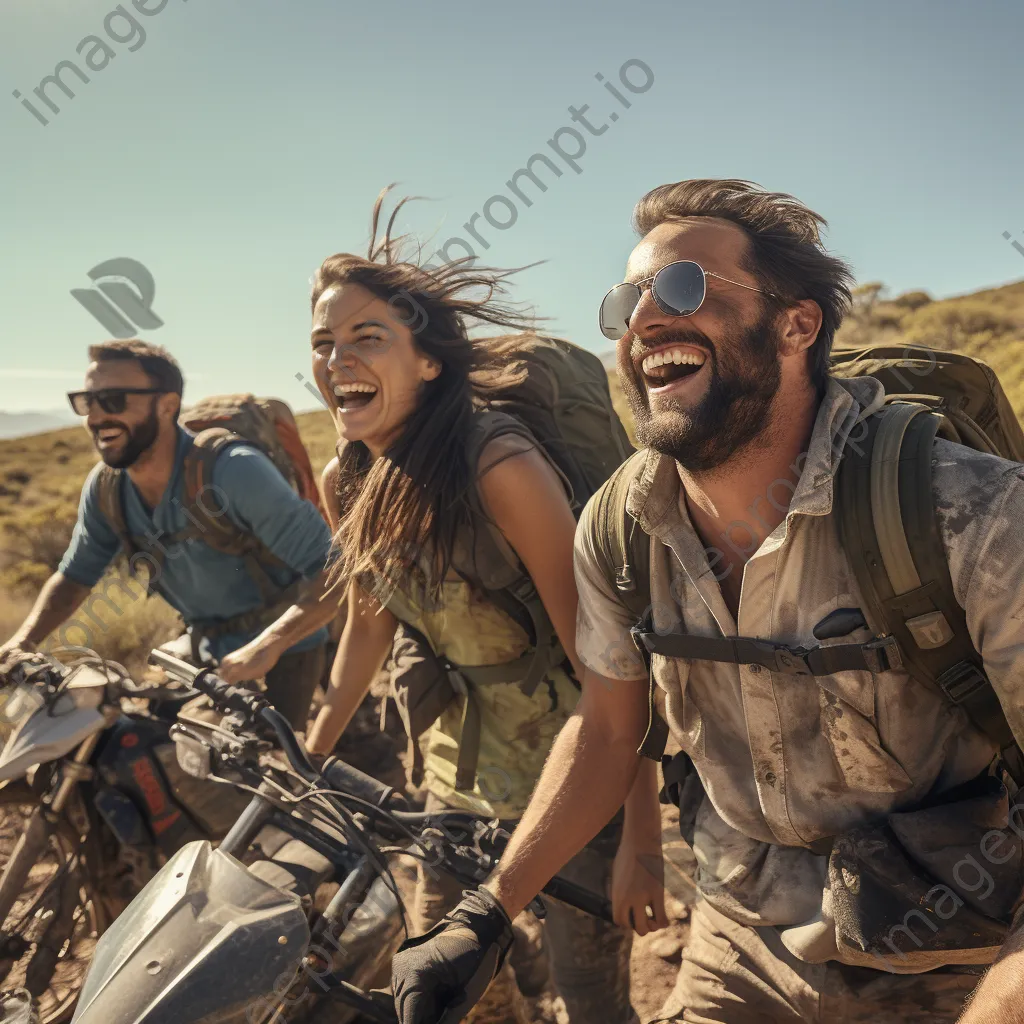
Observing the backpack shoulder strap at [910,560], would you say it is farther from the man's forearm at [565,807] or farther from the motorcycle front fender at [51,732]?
the motorcycle front fender at [51,732]

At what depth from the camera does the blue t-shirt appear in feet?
13.2

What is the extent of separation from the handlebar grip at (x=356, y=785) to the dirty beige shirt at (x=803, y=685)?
2.26 feet

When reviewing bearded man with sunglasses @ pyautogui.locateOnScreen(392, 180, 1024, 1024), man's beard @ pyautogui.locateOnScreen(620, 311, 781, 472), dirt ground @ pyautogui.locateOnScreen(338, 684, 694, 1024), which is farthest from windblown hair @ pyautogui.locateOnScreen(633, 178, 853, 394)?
dirt ground @ pyautogui.locateOnScreen(338, 684, 694, 1024)

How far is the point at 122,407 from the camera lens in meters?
4.33

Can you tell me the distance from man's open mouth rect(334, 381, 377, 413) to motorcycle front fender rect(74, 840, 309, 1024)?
1.49 metres

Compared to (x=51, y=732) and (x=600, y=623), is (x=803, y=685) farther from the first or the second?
(x=51, y=732)

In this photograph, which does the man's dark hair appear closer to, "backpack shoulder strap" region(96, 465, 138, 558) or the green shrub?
"backpack shoulder strap" region(96, 465, 138, 558)

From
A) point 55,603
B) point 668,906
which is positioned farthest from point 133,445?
point 668,906

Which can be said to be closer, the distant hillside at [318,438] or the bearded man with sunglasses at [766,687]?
the bearded man with sunglasses at [766,687]

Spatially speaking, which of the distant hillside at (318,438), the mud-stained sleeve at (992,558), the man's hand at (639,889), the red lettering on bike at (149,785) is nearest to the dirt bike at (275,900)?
the man's hand at (639,889)

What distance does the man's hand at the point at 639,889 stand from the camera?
2428mm

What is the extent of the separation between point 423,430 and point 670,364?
42.8 inches

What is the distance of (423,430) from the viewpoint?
9.48 ft

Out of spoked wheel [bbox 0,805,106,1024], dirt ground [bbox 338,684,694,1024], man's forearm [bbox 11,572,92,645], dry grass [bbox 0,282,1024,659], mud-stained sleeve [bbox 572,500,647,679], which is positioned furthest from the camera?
dry grass [bbox 0,282,1024,659]
